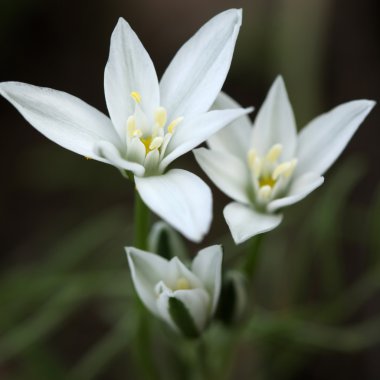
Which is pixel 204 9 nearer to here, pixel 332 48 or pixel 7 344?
pixel 332 48

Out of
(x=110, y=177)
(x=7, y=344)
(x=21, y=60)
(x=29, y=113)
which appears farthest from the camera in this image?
(x=21, y=60)

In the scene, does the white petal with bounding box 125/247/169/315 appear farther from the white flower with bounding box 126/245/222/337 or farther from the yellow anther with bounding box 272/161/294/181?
the yellow anther with bounding box 272/161/294/181

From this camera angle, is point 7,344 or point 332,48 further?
point 332,48

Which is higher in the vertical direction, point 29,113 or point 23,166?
point 29,113

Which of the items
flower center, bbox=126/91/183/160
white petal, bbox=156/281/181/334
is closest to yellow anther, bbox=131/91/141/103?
flower center, bbox=126/91/183/160

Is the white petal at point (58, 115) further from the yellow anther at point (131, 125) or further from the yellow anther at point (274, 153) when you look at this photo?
the yellow anther at point (274, 153)

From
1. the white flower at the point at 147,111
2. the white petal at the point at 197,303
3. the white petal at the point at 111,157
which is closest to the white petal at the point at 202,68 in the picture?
the white flower at the point at 147,111

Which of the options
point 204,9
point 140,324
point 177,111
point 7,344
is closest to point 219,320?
point 140,324

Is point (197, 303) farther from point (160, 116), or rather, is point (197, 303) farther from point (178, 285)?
point (160, 116)
